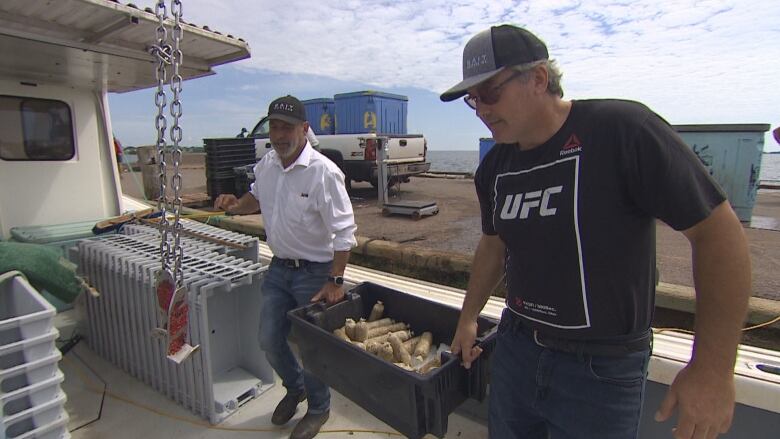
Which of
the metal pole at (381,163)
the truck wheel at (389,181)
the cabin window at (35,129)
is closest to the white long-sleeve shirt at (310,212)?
the cabin window at (35,129)

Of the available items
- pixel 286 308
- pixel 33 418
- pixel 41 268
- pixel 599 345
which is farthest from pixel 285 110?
pixel 599 345

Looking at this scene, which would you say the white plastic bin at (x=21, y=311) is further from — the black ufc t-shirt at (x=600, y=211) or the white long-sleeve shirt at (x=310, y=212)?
the black ufc t-shirt at (x=600, y=211)

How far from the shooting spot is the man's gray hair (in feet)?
4.19

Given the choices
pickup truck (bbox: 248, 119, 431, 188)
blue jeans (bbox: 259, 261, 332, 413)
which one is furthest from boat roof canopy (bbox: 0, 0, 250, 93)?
pickup truck (bbox: 248, 119, 431, 188)

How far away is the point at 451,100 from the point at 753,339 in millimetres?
4419

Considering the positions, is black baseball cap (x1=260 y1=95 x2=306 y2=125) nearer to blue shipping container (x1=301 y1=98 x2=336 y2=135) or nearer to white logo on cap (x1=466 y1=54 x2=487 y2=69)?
white logo on cap (x1=466 y1=54 x2=487 y2=69)

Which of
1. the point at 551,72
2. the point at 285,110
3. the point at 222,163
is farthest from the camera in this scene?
the point at 222,163

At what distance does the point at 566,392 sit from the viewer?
1332 mm

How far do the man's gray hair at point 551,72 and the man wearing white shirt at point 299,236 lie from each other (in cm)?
144

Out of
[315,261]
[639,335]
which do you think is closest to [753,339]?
[639,335]

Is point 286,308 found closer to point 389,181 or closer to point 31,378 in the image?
point 31,378

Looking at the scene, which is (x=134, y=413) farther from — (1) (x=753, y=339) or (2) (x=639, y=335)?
(1) (x=753, y=339)

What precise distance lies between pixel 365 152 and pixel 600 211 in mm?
8219

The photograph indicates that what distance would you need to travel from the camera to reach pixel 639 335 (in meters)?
1.26
